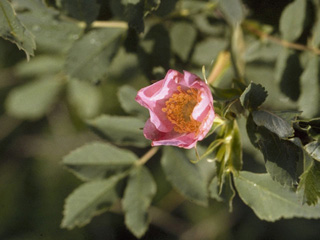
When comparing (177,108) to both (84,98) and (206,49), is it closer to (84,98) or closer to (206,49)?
(206,49)

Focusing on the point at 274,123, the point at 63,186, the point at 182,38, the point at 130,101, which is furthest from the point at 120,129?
the point at 63,186

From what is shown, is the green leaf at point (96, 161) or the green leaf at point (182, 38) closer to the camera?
the green leaf at point (96, 161)

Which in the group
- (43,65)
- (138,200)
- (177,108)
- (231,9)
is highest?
(231,9)

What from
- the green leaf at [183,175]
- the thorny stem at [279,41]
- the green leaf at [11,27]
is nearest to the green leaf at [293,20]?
the thorny stem at [279,41]

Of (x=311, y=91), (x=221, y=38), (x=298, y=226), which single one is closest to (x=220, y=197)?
(x=311, y=91)

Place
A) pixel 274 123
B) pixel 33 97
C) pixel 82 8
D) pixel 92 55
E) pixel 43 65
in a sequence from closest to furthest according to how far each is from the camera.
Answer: pixel 274 123 → pixel 82 8 → pixel 92 55 → pixel 43 65 → pixel 33 97

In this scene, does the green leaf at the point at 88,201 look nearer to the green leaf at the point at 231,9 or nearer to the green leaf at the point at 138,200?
the green leaf at the point at 138,200

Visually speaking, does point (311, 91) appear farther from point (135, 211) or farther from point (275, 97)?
point (135, 211)
